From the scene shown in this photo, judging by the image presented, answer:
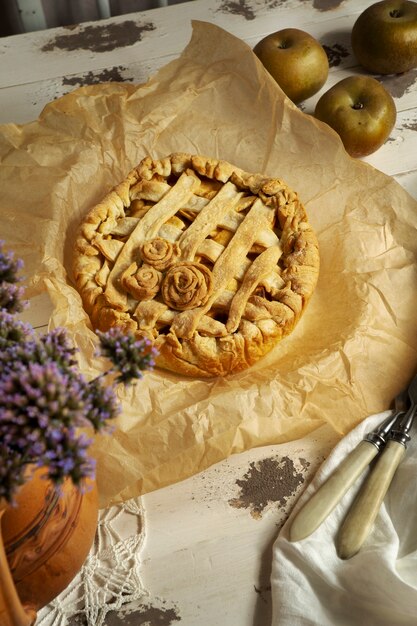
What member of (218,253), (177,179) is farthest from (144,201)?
(218,253)

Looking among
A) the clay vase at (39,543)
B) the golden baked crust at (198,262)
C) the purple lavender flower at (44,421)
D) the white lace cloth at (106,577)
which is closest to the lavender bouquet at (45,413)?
the purple lavender flower at (44,421)

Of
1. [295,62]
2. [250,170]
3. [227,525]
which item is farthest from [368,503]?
[295,62]

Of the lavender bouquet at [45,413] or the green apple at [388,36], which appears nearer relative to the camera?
the lavender bouquet at [45,413]

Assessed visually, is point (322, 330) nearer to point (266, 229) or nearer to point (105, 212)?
point (266, 229)

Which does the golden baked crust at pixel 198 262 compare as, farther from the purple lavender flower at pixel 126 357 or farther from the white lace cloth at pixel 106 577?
the purple lavender flower at pixel 126 357

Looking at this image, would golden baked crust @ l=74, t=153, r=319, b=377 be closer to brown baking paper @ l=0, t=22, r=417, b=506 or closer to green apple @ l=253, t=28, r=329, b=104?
brown baking paper @ l=0, t=22, r=417, b=506

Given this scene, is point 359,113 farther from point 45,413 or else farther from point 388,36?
point 45,413

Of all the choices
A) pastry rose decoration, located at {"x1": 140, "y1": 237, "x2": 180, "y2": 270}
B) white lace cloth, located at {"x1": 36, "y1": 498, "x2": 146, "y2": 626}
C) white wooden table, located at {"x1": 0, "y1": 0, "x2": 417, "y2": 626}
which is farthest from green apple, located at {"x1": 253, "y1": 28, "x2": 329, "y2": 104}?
white lace cloth, located at {"x1": 36, "y1": 498, "x2": 146, "y2": 626}
